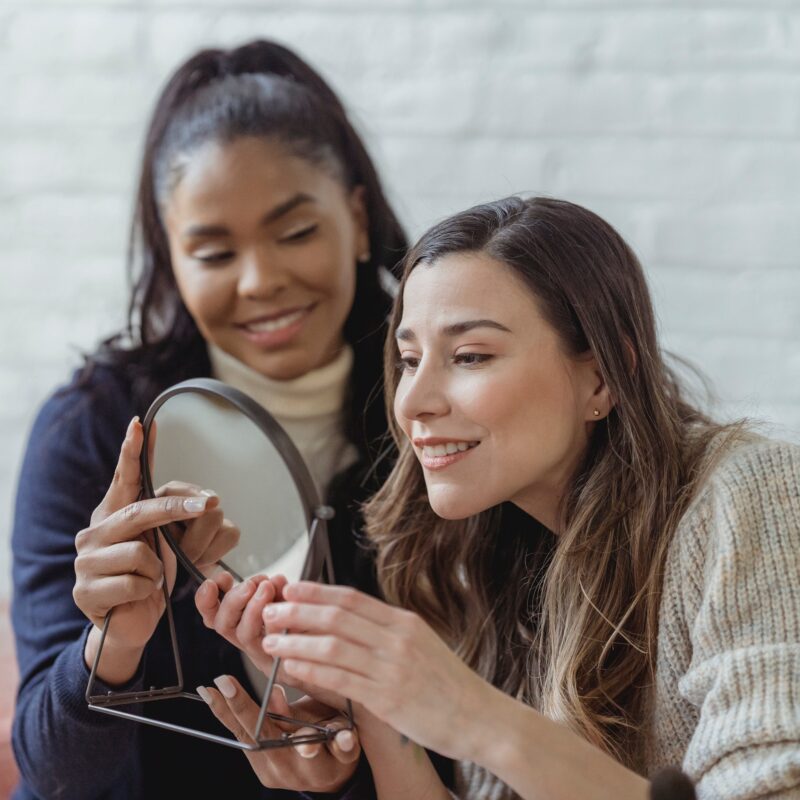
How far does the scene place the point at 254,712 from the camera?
33.9 inches

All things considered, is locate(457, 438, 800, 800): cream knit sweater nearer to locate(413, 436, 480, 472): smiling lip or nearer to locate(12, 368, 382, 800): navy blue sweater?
locate(413, 436, 480, 472): smiling lip

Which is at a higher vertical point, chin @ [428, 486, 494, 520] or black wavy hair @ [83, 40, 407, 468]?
black wavy hair @ [83, 40, 407, 468]

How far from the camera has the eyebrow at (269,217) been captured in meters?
1.13

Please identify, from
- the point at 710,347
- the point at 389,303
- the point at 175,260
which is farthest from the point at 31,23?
the point at 710,347

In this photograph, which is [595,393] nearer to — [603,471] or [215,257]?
[603,471]

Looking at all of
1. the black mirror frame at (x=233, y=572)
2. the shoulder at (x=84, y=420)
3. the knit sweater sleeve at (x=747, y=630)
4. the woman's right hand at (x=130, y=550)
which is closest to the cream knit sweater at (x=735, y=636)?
the knit sweater sleeve at (x=747, y=630)

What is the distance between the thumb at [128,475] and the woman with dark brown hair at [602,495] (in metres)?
0.19

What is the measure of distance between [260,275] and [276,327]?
0.06 meters

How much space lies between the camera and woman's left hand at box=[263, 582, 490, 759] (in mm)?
692

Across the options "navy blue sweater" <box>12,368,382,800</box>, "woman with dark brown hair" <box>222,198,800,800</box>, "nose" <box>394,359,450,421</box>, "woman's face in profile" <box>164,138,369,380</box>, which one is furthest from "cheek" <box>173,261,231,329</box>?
"nose" <box>394,359,450,421</box>

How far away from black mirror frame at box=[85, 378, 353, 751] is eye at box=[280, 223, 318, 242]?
379mm

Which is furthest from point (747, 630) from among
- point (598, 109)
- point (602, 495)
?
point (598, 109)

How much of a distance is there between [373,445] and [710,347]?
1.46 feet

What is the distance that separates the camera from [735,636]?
813 millimetres
